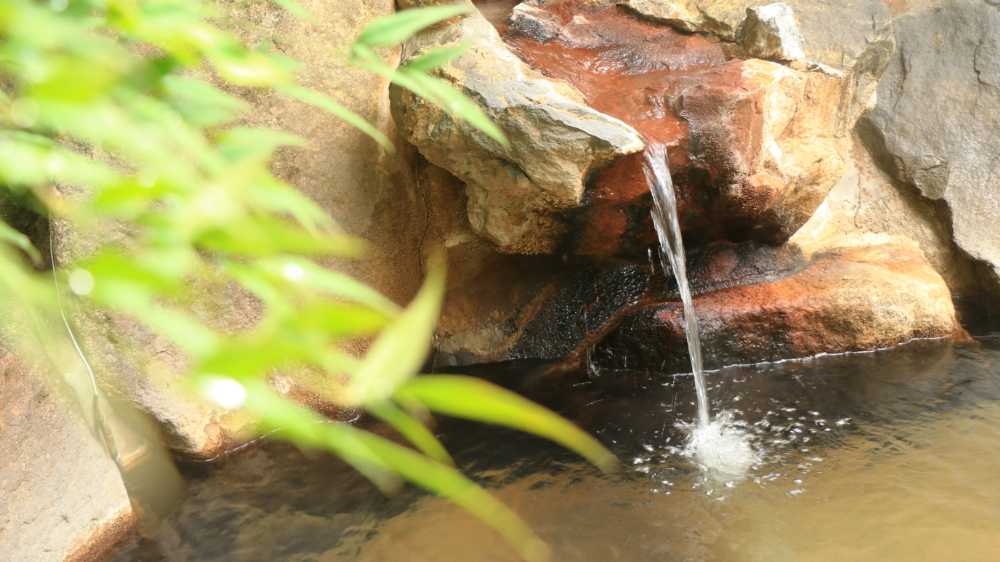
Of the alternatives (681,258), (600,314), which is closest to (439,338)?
(600,314)

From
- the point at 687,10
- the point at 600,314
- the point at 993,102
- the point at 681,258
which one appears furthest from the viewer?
the point at 993,102

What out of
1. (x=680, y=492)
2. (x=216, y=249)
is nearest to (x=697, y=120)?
(x=680, y=492)

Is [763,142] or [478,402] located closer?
[478,402]

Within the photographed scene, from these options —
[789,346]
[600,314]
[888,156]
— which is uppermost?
[888,156]

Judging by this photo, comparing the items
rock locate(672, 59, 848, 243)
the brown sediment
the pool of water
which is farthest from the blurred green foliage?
rock locate(672, 59, 848, 243)

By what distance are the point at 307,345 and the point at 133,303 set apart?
0.08 meters

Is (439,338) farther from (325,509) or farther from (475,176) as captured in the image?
(325,509)

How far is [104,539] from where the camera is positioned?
3.27 metres

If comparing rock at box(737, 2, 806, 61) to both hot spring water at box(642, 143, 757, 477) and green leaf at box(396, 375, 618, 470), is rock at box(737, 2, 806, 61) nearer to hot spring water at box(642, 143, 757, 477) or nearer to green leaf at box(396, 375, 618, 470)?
hot spring water at box(642, 143, 757, 477)

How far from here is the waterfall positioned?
4.05 m

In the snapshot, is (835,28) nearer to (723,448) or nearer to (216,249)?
(723,448)

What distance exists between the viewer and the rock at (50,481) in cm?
300

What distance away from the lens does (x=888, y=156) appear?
5.93 metres

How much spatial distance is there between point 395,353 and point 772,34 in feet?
16.0
